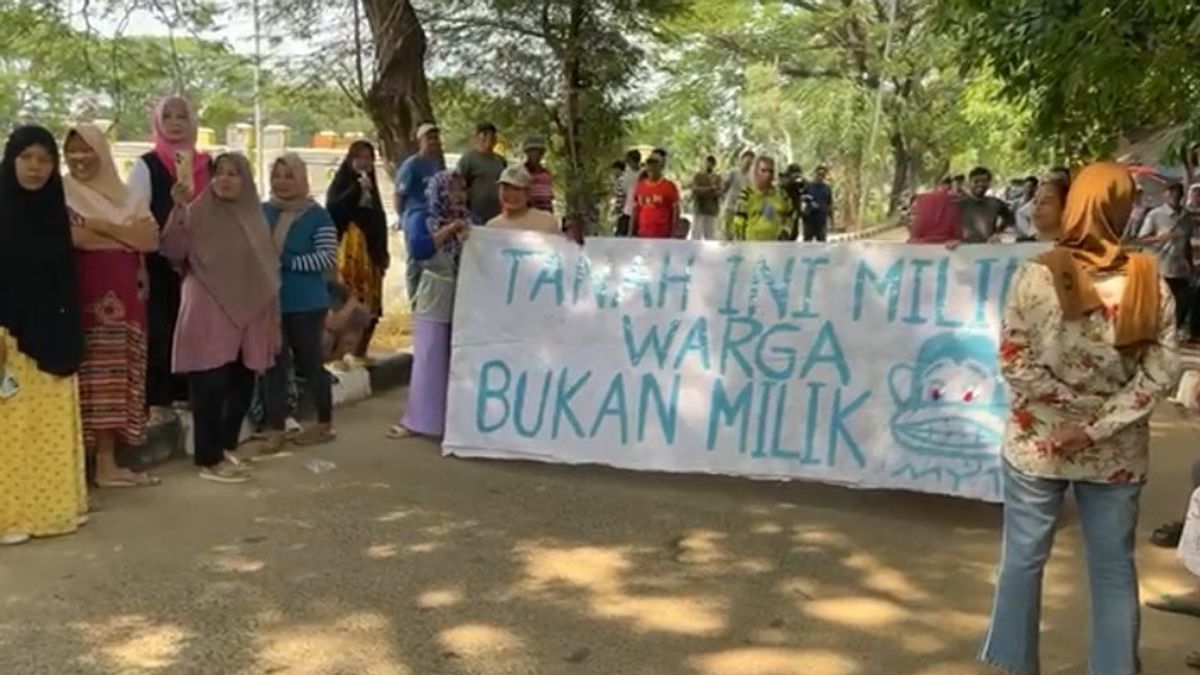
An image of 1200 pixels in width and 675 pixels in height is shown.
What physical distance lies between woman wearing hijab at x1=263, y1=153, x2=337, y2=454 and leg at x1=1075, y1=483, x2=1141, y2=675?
12.9 ft

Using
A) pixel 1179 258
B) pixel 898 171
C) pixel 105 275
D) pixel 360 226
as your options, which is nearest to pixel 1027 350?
pixel 105 275

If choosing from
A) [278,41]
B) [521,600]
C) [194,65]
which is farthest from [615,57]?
[521,600]

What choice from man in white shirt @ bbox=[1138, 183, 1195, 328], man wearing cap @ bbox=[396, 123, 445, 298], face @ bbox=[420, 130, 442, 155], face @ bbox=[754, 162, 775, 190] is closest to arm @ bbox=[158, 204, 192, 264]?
man wearing cap @ bbox=[396, 123, 445, 298]

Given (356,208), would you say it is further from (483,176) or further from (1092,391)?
(1092,391)

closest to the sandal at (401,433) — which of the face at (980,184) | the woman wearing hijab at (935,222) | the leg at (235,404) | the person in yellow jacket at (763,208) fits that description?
the leg at (235,404)

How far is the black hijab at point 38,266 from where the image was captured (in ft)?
15.7

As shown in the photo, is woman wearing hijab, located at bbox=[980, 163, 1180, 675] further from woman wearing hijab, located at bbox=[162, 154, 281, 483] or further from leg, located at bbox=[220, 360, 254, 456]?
leg, located at bbox=[220, 360, 254, 456]

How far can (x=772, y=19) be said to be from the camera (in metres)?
29.6

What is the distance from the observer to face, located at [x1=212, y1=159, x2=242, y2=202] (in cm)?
569

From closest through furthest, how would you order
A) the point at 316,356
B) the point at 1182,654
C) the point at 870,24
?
the point at 1182,654, the point at 316,356, the point at 870,24

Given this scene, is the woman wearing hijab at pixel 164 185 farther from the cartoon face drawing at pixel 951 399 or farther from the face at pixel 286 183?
the cartoon face drawing at pixel 951 399

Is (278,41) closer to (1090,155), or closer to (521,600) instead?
(1090,155)

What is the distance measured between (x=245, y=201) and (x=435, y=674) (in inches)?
111

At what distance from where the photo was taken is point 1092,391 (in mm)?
3400
